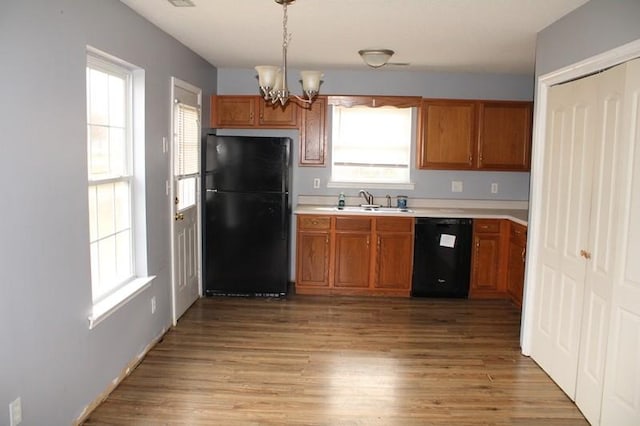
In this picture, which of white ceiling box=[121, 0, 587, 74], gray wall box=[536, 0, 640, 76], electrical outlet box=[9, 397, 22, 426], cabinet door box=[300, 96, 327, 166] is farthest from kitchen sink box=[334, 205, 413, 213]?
electrical outlet box=[9, 397, 22, 426]

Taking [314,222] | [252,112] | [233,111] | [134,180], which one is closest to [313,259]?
[314,222]

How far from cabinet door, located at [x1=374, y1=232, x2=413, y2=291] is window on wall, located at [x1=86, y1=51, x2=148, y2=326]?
8.23 feet

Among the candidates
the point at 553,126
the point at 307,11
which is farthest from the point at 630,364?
the point at 307,11

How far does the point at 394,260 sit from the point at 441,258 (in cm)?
48

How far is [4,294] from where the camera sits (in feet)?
6.95

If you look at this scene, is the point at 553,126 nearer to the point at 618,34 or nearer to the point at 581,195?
the point at 581,195

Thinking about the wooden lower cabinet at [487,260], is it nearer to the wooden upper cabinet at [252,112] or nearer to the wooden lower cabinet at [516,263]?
the wooden lower cabinet at [516,263]

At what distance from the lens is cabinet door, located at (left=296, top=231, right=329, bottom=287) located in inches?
211

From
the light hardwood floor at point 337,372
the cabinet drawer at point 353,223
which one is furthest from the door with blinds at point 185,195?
the cabinet drawer at point 353,223

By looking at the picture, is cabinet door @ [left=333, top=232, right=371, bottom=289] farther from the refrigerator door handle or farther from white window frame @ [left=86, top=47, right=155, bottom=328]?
white window frame @ [left=86, top=47, right=155, bottom=328]

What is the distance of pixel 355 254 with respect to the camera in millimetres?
5367

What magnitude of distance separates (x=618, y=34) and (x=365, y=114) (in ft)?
10.6

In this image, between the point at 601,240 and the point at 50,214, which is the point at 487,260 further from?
the point at 50,214

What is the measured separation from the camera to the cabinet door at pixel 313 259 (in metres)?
5.37
